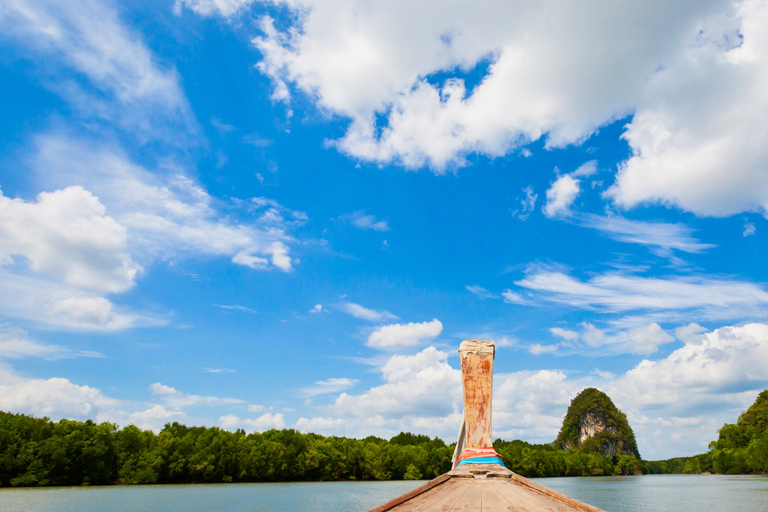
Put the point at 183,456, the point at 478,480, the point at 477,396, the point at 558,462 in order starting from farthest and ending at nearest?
the point at 558,462 → the point at 183,456 → the point at 477,396 → the point at 478,480

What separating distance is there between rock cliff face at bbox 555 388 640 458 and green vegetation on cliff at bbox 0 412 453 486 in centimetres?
8289

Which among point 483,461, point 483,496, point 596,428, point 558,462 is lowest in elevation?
point 558,462

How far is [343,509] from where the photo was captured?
36.4m

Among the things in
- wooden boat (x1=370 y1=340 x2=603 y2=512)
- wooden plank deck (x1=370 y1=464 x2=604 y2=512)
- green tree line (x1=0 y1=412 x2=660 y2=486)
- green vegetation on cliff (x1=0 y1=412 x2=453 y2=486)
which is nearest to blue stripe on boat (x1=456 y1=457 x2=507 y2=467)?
wooden boat (x1=370 y1=340 x2=603 y2=512)

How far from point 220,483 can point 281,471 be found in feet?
36.2

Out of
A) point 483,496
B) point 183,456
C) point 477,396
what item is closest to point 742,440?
point 183,456

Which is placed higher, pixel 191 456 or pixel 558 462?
pixel 191 456

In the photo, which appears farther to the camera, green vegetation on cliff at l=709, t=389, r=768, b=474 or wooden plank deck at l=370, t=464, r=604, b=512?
green vegetation on cliff at l=709, t=389, r=768, b=474

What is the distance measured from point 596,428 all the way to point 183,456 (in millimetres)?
144619

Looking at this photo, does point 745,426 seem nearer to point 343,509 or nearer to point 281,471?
point 281,471

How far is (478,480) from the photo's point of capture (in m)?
5.82

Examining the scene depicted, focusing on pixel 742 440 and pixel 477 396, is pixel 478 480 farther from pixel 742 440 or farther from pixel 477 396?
pixel 742 440

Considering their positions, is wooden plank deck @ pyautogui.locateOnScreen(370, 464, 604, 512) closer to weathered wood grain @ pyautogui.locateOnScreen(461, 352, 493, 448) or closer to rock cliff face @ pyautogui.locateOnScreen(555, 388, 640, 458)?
weathered wood grain @ pyautogui.locateOnScreen(461, 352, 493, 448)

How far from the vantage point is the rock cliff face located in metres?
156
